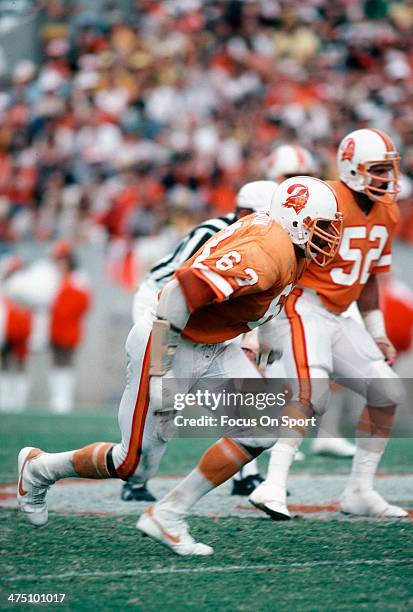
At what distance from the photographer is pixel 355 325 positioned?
5250mm

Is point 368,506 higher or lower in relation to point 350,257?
lower

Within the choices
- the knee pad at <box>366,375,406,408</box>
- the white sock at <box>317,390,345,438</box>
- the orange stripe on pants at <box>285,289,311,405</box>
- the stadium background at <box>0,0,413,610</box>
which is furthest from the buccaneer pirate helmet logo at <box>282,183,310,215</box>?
the stadium background at <box>0,0,413,610</box>

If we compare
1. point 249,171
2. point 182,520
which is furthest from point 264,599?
point 249,171

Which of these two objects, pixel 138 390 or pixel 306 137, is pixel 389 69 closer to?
pixel 306 137

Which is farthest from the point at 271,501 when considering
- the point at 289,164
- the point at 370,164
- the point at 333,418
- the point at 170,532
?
the point at 333,418

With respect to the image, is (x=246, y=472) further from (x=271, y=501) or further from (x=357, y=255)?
(x=357, y=255)

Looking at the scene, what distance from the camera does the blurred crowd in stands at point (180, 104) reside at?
11.6 m

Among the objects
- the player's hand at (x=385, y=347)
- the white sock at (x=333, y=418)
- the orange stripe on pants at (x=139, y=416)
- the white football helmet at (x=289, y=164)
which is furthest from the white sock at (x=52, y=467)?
the white sock at (x=333, y=418)

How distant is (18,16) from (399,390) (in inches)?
434

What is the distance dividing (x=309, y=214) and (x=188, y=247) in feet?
3.54

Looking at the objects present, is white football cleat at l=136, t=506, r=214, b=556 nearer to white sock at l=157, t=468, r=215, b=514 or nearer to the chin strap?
white sock at l=157, t=468, r=215, b=514

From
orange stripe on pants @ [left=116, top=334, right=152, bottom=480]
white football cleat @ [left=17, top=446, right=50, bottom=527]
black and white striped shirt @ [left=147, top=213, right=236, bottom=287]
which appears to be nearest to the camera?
orange stripe on pants @ [left=116, top=334, right=152, bottom=480]

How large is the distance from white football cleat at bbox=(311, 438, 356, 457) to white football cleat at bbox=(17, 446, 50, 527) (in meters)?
3.04

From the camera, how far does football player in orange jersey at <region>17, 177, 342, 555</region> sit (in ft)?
12.6
